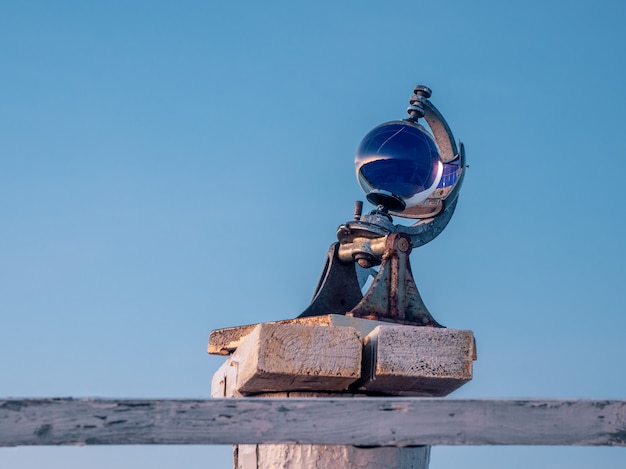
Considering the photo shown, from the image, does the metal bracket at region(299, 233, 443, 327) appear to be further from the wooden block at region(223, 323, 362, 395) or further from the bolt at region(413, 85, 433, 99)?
the bolt at region(413, 85, 433, 99)

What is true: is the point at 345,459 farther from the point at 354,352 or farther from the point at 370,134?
the point at 370,134

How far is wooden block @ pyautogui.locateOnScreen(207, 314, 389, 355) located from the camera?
128 inches

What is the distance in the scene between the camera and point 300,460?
10.4ft

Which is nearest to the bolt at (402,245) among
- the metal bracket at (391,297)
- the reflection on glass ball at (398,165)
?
the metal bracket at (391,297)

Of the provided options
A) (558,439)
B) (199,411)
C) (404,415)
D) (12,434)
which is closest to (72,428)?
(12,434)

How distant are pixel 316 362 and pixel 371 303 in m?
0.56

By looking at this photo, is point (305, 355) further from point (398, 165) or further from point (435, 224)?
point (435, 224)

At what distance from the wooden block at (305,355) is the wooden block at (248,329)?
199mm

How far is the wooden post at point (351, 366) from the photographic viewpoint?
298 centimetres

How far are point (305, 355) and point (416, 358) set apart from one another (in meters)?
0.36

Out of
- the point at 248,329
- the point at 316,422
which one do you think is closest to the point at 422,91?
the point at 248,329

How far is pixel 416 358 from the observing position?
301 centimetres

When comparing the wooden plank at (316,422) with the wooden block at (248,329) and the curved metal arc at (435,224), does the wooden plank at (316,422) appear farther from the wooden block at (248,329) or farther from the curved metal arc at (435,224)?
the curved metal arc at (435,224)

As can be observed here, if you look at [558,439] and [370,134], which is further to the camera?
[370,134]
